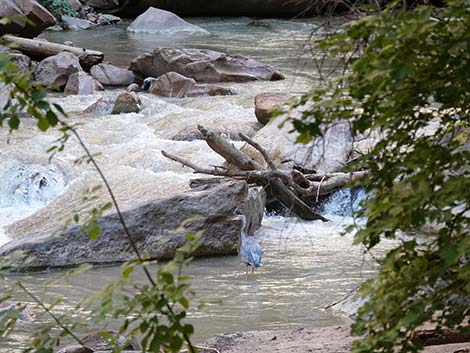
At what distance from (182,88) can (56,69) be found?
6.25ft

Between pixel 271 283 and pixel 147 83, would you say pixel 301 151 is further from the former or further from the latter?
pixel 147 83

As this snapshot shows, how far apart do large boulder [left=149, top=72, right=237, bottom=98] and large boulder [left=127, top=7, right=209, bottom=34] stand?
836 centimetres

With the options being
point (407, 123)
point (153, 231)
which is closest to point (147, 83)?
point (153, 231)

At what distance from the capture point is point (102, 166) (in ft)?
30.7

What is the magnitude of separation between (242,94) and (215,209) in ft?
20.4

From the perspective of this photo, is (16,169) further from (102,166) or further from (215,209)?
(215,209)

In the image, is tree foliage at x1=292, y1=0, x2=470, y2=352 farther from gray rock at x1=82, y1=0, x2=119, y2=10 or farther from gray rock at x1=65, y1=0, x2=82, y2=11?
gray rock at x1=82, y1=0, x2=119, y2=10

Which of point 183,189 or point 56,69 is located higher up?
point 183,189

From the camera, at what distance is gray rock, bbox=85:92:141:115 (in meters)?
12.1

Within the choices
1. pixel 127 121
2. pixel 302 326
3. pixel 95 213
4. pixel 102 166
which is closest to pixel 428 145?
pixel 95 213

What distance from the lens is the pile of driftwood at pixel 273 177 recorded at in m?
7.43

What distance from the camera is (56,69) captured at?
1384 cm

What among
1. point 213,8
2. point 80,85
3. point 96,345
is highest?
point 96,345

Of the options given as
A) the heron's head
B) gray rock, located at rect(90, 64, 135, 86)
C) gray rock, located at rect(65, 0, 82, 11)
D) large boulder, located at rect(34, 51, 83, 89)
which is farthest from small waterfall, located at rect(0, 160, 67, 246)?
gray rock, located at rect(65, 0, 82, 11)
